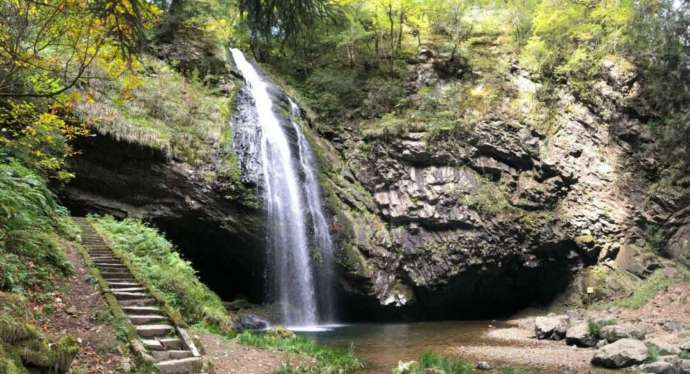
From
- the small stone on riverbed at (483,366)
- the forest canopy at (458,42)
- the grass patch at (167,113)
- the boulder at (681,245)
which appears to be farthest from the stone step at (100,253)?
the boulder at (681,245)

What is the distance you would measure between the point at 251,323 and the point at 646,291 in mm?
12913

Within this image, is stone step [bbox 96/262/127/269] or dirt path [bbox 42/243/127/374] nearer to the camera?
dirt path [bbox 42/243/127/374]

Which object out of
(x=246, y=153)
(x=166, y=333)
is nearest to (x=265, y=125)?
(x=246, y=153)

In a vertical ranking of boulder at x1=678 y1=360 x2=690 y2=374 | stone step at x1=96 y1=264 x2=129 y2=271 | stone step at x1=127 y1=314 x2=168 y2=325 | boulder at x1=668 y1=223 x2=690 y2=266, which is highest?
boulder at x1=668 y1=223 x2=690 y2=266

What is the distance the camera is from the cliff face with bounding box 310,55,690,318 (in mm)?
17547

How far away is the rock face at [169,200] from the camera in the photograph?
13.5m

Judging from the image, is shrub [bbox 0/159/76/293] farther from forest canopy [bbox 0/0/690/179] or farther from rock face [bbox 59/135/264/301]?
forest canopy [bbox 0/0/690/179]

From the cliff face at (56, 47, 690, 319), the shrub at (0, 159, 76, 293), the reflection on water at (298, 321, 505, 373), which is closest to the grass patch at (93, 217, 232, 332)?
the shrub at (0, 159, 76, 293)

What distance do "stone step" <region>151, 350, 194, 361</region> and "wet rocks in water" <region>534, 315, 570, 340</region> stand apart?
9.97 m

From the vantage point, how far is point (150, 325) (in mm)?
7023

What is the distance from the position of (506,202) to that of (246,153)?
9.89 metres

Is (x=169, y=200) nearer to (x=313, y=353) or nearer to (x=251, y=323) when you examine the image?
(x=251, y=323)

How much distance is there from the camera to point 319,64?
22688mm

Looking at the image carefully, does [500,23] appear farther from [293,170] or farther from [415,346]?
[415,346]
